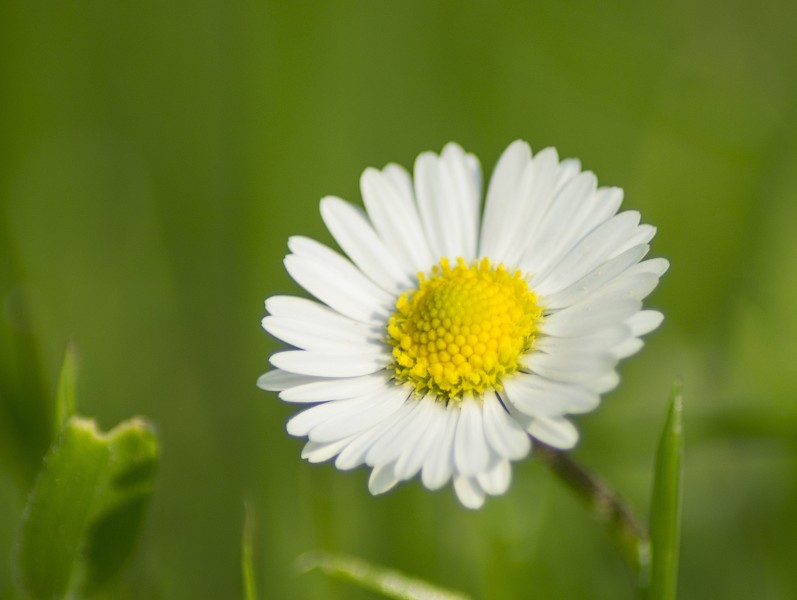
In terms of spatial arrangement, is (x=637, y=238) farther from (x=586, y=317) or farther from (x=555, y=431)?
(x=555, y=431)

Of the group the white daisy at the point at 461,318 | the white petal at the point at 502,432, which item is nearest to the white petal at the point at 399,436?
the white daisy at the point at 461,318

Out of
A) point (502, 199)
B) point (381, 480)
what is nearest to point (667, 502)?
point (381, 480)

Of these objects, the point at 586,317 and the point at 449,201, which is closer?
the point at 586,317

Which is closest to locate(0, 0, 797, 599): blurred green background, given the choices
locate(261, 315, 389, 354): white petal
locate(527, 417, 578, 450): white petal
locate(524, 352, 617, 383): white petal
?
locate(261, 315, 389, 354): white petal

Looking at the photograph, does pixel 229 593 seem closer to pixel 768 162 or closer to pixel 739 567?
pixel 739 567

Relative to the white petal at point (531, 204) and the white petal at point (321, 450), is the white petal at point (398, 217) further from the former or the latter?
the white petal at point (321, 450)

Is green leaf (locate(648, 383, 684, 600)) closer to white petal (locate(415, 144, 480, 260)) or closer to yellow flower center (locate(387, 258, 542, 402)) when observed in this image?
yellow flower center (locate(387, 258, 542, 402))

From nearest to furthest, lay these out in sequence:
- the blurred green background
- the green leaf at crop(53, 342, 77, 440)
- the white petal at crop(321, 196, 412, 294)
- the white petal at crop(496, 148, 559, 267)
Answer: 1. the green leaf at crop(53, 342, 77, 440)
2. the white petal at crop(496, 148, 559, 267)
3. the white petal at crop(321, 196, 412, 294)
4. the blurred green background

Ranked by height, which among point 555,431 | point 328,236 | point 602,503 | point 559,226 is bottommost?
point 602,503
